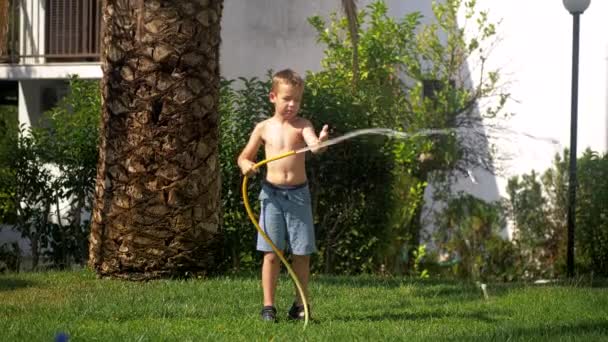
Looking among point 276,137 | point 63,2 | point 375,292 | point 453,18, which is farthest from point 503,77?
point 276,137

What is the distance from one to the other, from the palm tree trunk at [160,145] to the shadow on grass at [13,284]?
0.61 m

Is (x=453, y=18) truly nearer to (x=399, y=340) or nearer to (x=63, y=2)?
(x=63, y=2)

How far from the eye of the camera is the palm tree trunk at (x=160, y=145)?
29.7 ft

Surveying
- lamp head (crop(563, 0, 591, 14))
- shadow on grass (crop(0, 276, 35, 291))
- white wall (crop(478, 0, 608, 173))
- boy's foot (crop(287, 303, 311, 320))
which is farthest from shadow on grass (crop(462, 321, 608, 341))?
white wall (crop(478, 0, 608, 173))

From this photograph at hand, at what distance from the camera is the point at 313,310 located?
7.36m

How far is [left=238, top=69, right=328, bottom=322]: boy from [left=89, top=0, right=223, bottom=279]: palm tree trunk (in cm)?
212

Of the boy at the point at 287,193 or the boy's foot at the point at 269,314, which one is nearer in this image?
the boy's foot at the point at 269,314

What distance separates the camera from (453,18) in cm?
1523

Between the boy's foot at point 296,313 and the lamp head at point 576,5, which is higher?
the lamp head at point 576,5

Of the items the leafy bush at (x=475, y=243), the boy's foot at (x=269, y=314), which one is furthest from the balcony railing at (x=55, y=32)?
the boy's foot at (x=269, y=314)

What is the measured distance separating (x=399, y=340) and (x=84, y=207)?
5.81m

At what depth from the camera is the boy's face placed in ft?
22.7

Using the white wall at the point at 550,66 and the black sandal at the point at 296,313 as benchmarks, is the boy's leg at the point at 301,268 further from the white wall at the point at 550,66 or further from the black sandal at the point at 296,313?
the white wall at the point at 550,66

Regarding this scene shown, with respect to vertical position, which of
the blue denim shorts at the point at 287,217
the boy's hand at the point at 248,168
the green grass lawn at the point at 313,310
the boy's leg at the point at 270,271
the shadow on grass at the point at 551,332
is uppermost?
the boy's hand at the point at 248,168
